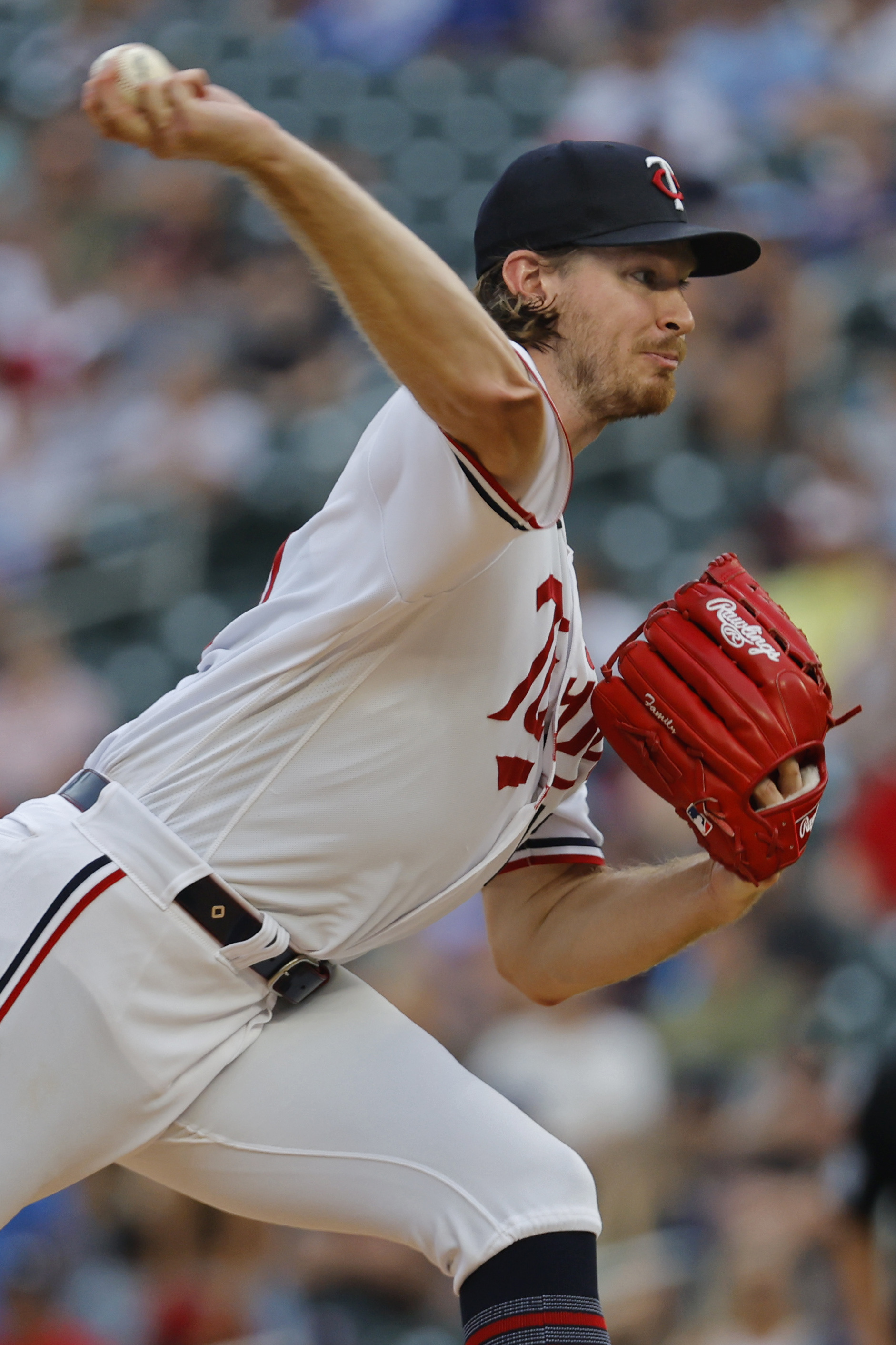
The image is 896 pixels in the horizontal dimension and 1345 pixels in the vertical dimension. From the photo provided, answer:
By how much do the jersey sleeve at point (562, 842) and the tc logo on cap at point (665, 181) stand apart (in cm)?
85

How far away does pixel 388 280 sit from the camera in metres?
1.53

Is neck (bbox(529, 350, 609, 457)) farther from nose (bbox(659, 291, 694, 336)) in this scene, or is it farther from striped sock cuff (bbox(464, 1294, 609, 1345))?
striped sock cuff (bbox(464, 1294, 609, 1345))

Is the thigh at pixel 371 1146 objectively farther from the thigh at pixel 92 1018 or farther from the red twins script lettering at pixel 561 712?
the red twins script lettering at pixel 561 712

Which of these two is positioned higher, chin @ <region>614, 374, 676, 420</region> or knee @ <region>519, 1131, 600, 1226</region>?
chin @ <region>614, 374, 676, 420</region>

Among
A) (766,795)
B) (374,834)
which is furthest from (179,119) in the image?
(766,795)

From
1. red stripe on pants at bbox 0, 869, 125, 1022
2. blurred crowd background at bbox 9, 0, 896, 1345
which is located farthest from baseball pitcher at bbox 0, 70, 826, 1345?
blurred crowd background at bbox 9, 0, 896, 1345

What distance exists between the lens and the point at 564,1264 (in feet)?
5.68

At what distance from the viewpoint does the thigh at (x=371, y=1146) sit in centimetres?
177

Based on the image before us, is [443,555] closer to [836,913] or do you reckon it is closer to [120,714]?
[836,913]

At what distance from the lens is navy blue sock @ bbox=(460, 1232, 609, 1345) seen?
1696 mm

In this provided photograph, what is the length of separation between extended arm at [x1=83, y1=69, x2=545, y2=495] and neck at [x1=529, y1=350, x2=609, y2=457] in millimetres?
373

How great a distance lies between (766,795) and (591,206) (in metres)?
0.80

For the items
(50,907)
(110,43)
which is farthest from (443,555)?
(110,43)

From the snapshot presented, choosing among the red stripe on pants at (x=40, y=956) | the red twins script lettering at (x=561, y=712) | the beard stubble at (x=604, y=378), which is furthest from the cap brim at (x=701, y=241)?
the red stripe on pants at (x=40, y=956)
